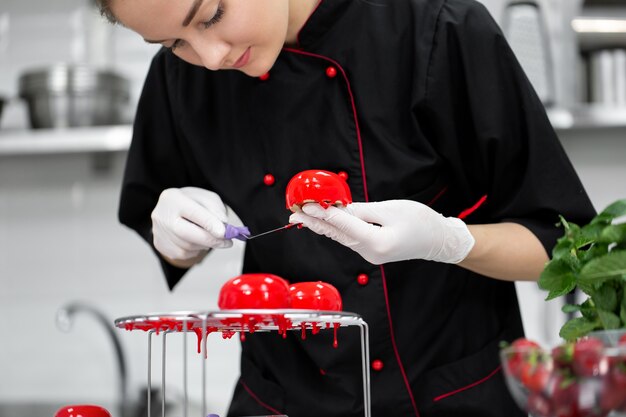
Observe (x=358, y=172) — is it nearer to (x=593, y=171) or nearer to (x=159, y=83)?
(x=159, y=83)

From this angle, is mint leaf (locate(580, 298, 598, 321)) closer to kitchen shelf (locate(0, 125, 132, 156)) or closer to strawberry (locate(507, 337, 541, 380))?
strawberry (locate(507, 337, 541, 380))

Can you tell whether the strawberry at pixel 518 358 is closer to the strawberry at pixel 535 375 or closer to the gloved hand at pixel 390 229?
the strawberry at pixel 535 375

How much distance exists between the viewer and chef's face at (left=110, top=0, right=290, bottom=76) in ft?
4.16

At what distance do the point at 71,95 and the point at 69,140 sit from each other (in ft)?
0.53

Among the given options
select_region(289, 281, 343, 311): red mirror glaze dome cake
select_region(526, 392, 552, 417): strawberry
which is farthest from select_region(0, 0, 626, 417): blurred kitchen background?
select_region(526, 392, 552, 417): strawberry

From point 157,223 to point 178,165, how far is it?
0.79 feet

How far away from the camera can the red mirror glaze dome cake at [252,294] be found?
41.9 inches

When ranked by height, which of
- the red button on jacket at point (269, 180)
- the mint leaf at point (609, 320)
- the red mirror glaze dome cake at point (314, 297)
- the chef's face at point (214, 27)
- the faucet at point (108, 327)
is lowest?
the faucet at point (108, 327)

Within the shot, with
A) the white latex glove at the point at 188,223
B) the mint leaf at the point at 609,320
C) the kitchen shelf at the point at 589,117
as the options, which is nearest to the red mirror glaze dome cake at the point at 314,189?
the white latex glove at the point at 188,223

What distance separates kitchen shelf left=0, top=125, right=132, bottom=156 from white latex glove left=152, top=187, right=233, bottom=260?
1439 mm

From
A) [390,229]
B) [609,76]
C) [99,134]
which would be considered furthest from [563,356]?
[99,134]

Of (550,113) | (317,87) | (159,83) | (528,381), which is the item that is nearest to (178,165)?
(159,83)

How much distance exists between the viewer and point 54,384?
10.9ft

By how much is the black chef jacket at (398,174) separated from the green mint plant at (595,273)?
405mm
